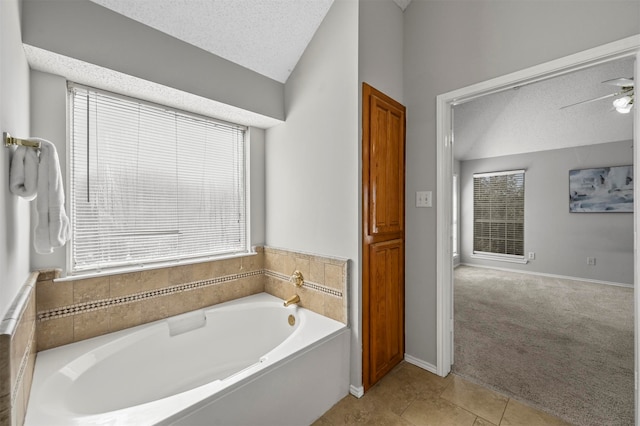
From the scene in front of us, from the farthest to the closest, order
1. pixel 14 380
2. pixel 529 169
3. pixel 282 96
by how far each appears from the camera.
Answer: pixel 529 169
pixel 282 96
pixel 14 380

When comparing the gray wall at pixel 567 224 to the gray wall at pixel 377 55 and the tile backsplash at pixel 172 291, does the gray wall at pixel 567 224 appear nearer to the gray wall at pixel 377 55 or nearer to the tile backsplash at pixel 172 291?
the gray wall at pixel 377 55

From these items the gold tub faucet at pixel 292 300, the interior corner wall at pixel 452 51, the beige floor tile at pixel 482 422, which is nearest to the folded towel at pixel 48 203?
the gold tub faucet at pixel 292 300

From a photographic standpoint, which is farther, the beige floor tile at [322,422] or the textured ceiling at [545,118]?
the textured ceiling at [545,118]

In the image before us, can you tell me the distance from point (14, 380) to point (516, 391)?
2558mm

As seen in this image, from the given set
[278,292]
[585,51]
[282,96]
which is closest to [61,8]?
[282,96]

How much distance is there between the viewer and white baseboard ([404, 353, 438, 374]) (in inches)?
82.7

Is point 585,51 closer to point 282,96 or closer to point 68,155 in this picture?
point 282,96

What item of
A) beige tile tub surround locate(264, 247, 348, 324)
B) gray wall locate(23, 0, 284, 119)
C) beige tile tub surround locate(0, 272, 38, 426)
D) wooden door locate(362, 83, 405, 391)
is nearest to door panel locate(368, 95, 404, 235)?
wooden door locate(362, 83, 405, 391)

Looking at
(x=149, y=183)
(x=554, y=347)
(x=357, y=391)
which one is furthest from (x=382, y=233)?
(x=554, y=347)

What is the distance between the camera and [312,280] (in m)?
2.09

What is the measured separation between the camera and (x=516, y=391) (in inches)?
74.4

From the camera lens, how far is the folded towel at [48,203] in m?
1.11

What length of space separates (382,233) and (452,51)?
1.35 metres

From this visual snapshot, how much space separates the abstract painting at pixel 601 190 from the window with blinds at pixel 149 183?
17.7 feet
